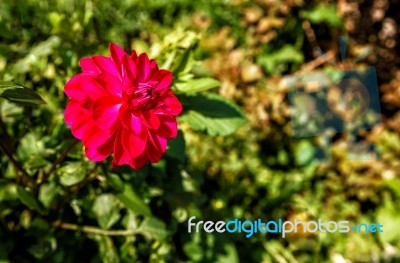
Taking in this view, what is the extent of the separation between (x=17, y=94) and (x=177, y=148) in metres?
0.37

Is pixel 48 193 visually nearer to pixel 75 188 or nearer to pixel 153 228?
pixel 75 188

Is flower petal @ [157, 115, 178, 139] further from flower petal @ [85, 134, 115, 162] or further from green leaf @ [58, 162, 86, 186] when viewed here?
green leaf @ [58, 162, 86, 186]

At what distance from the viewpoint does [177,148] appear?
0.94 m

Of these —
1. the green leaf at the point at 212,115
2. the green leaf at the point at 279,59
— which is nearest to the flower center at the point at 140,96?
the green leaf at the point at 212,115

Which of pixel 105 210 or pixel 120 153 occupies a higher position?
pixel 120 153

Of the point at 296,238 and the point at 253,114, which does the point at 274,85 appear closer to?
the point at 253,114

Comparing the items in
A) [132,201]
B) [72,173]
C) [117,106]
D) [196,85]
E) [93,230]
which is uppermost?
[117,106]

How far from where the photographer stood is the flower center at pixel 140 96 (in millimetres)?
658

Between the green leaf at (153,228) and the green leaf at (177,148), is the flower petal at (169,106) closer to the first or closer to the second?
the green leaf at (177,148)
